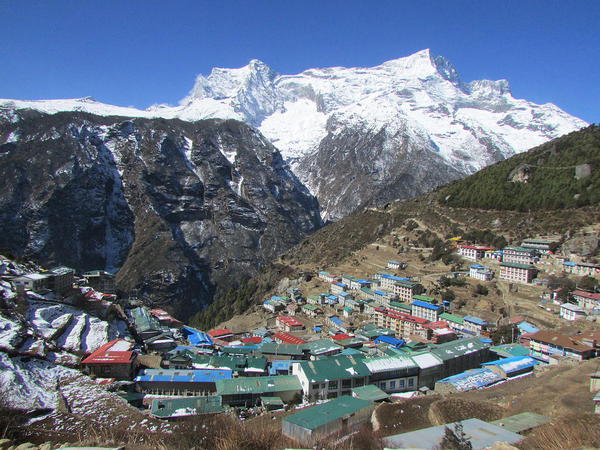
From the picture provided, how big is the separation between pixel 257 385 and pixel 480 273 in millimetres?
32325

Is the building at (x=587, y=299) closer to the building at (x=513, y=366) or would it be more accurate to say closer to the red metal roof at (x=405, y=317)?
the building at (x=513, y=366)

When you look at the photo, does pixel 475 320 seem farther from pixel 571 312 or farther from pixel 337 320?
pixel 337 320

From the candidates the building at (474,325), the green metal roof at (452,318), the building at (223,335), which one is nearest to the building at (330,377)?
the building at (474,325)

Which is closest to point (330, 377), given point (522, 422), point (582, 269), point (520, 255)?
point (522, 422)

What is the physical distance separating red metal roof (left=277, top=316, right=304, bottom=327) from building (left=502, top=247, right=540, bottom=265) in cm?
2494

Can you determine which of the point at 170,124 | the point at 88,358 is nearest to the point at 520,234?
the point at 88,358

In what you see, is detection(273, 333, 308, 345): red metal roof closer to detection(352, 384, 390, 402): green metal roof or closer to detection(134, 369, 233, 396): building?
detection(134, 369, 233, 396): building

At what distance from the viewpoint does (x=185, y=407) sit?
18922 millimetres

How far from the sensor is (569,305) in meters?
34.4

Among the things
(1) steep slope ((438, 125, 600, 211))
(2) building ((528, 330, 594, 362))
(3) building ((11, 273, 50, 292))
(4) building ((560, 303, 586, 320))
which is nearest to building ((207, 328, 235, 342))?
(3) building ((11, 273, 50, 292))

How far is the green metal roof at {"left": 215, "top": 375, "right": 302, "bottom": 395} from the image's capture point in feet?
72.2

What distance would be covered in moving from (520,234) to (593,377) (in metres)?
39.3

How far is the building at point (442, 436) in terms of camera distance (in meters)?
8.04

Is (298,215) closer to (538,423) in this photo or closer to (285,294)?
(285,294)
